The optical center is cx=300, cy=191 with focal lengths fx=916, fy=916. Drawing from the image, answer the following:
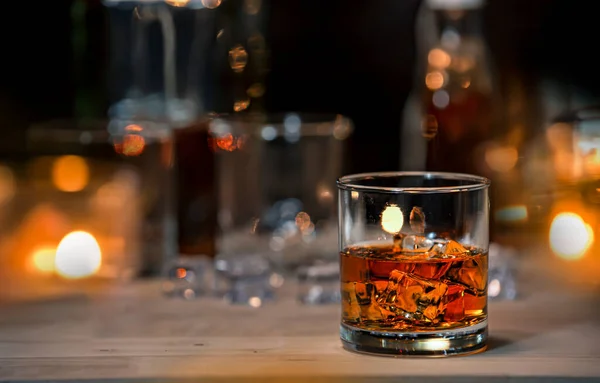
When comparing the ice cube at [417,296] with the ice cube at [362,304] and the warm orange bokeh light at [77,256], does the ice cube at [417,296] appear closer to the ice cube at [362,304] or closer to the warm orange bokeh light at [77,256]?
the ice cube at [362,304]

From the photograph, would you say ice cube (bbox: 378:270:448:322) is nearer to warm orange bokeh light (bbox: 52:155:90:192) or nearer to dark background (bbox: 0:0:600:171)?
warm orange bokeh light (bbox: 52:155:90:192)

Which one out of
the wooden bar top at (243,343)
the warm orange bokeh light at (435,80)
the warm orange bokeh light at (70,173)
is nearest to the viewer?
the wooden bar top at (243,343)

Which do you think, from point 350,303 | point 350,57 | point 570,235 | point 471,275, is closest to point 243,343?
point 350,303

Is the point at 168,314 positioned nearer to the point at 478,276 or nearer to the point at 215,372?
the point at 215,372

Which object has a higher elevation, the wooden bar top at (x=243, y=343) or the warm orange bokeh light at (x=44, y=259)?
the warm orange bokeh light at (x=44, y=259)

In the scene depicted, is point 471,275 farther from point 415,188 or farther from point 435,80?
point 435,80

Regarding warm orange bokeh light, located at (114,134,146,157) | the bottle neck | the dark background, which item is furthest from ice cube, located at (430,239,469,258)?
the dark background

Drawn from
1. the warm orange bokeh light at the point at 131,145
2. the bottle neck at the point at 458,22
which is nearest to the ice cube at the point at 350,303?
the warm orange bokeh light at the point at 131,145
